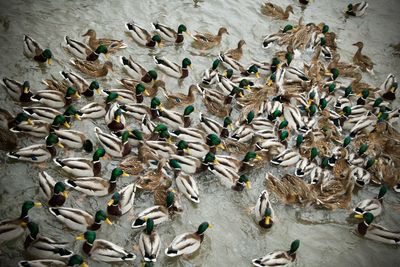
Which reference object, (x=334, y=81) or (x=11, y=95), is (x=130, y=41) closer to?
(x=11, y=95)

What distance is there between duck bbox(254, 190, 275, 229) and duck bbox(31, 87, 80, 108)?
3868 mm

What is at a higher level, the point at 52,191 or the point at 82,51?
the point at 82,51

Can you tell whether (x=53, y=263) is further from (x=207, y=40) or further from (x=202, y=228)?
(x=207, y=40)

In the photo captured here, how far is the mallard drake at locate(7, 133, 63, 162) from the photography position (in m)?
7.11

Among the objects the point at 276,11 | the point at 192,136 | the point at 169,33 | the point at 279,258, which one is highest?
the point at 276,11

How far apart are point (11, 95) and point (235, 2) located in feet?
21.2

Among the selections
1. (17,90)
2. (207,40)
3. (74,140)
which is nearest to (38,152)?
(74,140)

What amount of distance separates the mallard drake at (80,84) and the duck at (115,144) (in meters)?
1.16

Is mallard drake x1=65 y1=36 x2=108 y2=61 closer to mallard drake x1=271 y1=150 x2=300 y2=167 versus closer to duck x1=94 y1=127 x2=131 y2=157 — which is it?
duck x1=94 y1=127 x2=131 y2=157

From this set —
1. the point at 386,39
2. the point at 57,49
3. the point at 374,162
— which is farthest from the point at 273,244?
the point at 386,39

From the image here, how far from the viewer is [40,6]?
34.1 feet

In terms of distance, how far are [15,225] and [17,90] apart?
2.82m

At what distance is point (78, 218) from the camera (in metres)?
6.46

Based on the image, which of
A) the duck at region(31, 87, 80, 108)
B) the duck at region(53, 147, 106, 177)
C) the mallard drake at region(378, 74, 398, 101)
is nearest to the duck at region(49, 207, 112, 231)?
the duck at region(53, 147, 106, 177)
